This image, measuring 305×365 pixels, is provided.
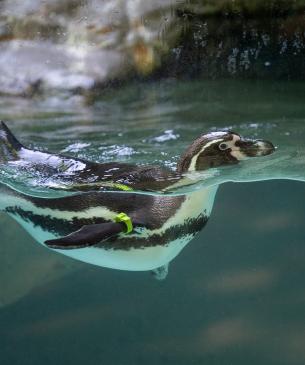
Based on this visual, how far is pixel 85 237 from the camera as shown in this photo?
2.34 metres

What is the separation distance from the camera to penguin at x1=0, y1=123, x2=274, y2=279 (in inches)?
112

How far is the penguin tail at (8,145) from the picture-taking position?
3.07m

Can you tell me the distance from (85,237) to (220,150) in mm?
910

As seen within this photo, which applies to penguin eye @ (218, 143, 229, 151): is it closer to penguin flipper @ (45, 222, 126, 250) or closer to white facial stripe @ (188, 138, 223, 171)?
white facial stripe @ (188, 138, 223, 171)

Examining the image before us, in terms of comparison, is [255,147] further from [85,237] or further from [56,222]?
[56,222]

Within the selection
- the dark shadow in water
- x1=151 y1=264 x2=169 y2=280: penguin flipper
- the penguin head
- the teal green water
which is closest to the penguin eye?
the penguin head

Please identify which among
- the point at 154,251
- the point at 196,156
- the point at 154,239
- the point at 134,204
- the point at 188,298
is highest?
the point at 196,156

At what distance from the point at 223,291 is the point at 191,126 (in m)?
4.45

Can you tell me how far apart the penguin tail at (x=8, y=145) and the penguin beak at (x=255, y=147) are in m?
1.31

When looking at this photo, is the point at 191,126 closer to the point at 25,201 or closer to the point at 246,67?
the point at 246,67

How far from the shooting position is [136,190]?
3.07 meters

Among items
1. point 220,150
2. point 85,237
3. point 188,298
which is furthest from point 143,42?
point 188,298

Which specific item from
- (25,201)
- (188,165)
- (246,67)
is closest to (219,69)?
(246,67)

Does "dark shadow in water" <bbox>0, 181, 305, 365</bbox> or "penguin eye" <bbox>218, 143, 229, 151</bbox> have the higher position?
"penguin eye" <bbox>218, 143, 229, 151</bbox>
